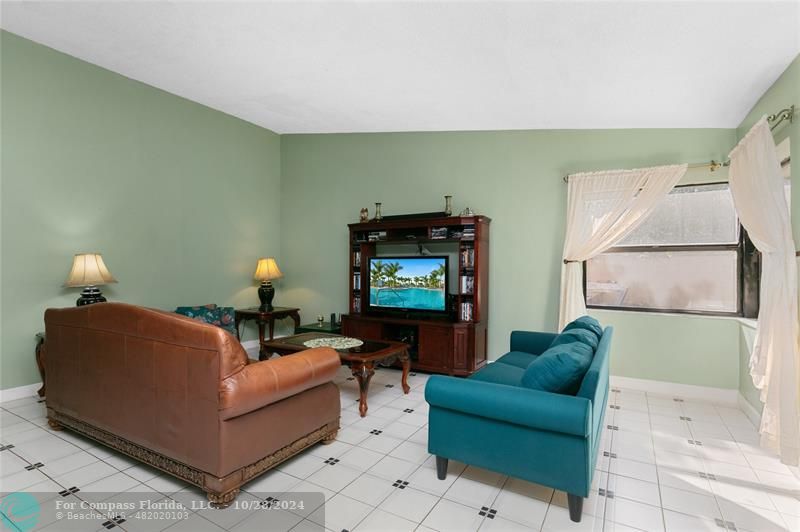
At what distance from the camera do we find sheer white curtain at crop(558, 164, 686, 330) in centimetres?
387

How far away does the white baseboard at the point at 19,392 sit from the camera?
138 inches

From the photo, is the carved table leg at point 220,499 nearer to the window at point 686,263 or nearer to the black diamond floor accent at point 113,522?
the black diamond floor accent at point 113,522

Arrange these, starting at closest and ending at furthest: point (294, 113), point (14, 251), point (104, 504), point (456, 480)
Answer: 1. point (104, 504)
2. point (456, 480)
3. point (14, 251)
4. point (294, 113)

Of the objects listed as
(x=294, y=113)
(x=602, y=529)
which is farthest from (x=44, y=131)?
(x=602, y=529)

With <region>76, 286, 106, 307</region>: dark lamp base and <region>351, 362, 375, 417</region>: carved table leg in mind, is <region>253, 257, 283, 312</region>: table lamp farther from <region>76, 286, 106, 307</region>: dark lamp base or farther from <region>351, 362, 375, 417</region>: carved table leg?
<region>351, 362, 375, 417</region>: carved table leg

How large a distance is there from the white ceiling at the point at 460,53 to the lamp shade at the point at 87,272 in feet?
6.10

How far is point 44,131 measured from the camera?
12.1 ft

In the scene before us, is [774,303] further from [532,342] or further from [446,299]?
[446,299]

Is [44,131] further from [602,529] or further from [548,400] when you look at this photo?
[602,529]

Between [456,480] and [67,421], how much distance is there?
265cm

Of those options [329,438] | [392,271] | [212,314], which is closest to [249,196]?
[212,314]

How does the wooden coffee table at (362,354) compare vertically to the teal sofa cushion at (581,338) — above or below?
below

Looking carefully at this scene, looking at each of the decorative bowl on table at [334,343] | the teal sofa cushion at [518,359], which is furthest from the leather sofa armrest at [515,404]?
the decorative bowl on table at [334,343]

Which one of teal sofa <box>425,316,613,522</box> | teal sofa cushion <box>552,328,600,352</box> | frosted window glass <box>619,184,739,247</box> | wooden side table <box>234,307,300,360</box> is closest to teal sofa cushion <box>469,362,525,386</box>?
teal sofa cushion <box>552,328,600,352</box>
